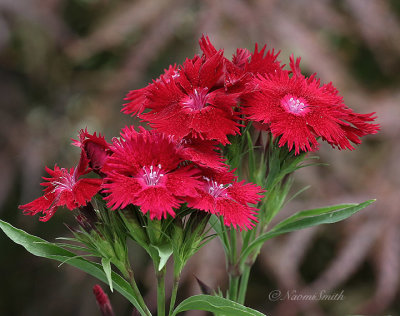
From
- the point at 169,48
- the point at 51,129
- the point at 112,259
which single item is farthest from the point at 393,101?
the point at 112,259

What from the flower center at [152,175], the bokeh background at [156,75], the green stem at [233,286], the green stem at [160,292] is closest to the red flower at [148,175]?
the flower center at [152,175]

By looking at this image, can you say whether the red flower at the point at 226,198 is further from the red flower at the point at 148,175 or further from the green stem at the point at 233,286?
the green stem at the point at 233,286

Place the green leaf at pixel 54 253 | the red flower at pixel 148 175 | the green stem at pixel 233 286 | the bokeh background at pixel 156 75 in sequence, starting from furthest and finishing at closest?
the bokeh background at pixel 156 75, the green stem at pixel 233 286, the green leaf at pixel 54 253, the red flower at pixel 148 175

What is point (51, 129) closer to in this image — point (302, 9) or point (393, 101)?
point (302, 9)

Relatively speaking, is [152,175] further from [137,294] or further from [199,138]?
[137,294]

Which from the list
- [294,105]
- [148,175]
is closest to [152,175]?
[148,175]

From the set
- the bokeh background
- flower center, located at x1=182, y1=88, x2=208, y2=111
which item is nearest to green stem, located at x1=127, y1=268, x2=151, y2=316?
flower center, located at x1=182, y1=88, x2=208, y2=111

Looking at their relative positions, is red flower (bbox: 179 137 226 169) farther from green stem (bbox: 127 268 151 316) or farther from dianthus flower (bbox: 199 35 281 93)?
green stem (bbox: 127 268 151 316)
